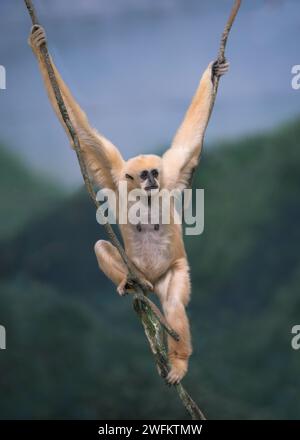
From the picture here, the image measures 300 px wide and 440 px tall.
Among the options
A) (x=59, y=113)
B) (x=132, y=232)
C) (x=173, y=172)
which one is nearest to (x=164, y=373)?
(x=132, y=232)

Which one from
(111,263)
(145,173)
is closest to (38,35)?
(145,173)

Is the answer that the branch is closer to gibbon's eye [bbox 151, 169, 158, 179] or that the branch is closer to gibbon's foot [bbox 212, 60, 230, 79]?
gibbon's foot [bbox 212, 60, 230, 79]

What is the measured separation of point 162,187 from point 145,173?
210 millimetres

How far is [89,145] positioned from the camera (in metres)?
4.21

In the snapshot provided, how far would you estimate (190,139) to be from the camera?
14.4ft

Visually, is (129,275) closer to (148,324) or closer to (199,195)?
(148,324)

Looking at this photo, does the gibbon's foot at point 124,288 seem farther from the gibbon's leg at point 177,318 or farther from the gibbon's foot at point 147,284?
the gibbon's leg at point 177,318

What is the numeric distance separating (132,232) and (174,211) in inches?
11.7

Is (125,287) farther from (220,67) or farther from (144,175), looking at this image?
(220,67)

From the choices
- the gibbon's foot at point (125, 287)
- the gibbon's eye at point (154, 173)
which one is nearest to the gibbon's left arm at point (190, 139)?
the gibbon's eye at point (154, 173)

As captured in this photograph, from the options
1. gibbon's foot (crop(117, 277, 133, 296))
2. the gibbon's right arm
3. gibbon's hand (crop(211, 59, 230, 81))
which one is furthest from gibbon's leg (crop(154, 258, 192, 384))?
gibbon's hand (crop(211, 59, 230, 81))

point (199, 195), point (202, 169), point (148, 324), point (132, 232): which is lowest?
point (148, 324)

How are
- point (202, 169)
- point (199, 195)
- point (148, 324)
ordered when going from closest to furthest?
1. point (148, 324)
2. point (199, 195)
3. point (202, 169)
